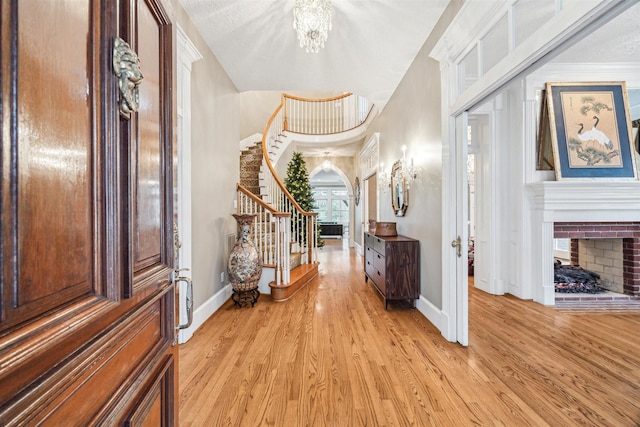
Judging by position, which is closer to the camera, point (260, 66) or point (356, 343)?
point (356, 343)

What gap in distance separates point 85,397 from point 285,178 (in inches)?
258

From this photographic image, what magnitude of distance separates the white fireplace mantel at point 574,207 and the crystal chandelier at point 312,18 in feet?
10.5

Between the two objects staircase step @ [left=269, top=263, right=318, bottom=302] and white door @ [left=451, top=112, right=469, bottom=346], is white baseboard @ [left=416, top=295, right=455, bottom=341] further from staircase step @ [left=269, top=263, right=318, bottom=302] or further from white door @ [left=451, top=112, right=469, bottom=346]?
staircase step @ [left=269, top=263, right=318, bottom=302]

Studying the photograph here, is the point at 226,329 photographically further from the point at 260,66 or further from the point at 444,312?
the point at 260,66

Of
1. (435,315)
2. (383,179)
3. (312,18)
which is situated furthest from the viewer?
(383,179)

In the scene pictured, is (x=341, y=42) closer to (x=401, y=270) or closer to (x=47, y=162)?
(x=401, y=270)

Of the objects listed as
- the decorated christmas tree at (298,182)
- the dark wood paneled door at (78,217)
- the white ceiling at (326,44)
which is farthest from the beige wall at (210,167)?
the decorated christmas tree at (298,182)

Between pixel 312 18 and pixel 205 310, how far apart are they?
292 centimetres

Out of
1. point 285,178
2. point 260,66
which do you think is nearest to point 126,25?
point 260,66

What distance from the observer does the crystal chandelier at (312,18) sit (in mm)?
2174

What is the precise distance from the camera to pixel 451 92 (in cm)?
239

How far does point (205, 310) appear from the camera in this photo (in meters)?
2.88

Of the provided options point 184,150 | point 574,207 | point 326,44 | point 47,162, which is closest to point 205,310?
point 184,150

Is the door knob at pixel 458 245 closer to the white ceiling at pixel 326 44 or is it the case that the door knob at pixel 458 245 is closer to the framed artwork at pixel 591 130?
the white ceiling at pixel 326 44
